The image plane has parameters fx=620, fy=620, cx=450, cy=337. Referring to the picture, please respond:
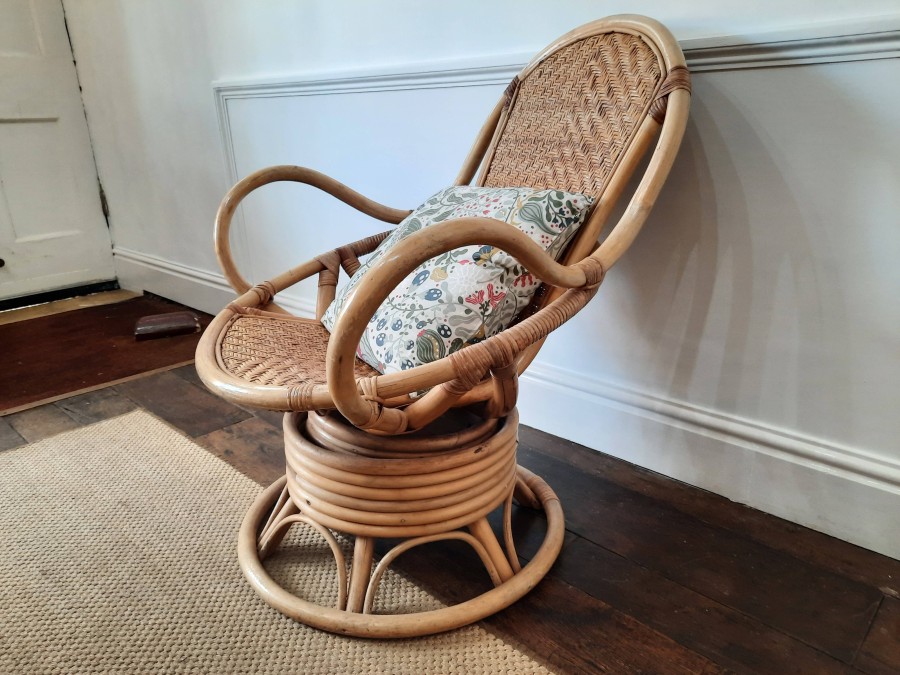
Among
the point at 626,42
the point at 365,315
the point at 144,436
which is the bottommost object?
the point at 144,436

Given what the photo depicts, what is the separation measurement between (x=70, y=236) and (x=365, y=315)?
7.72 feet

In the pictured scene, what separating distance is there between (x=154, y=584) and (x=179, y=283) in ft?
5.15

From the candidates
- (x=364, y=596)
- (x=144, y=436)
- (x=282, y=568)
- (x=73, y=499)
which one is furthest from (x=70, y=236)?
(x=364, y=596)

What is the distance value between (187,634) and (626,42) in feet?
3.58

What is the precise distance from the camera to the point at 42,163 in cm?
234

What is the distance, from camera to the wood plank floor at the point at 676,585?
0.81m

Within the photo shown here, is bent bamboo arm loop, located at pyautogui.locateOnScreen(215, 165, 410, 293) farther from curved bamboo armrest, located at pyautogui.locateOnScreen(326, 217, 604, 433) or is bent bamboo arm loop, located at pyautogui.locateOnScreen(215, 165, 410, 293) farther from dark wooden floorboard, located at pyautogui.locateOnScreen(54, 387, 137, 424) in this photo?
dark wooden floorboard, located at pyautogui.locateOnScreen(54, 387, 137, 424)

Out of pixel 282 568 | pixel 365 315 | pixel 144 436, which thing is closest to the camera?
pixel 365 315

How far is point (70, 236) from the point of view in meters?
2.46

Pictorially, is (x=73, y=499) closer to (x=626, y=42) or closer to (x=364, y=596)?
(x=364, y=596)

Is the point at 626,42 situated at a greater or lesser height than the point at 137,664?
greater

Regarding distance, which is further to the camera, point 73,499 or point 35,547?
point 73,499

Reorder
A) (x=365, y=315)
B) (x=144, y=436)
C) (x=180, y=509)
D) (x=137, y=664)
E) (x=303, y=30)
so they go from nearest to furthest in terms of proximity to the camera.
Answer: (x=365, y=315) < (x=137, y=664) < (x=180, y=509) < (x=144, y=436) < (x=303, y=30)

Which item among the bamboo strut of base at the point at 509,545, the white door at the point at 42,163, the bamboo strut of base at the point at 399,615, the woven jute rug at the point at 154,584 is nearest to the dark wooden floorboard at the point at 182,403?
the woven jute rug at the point at 154,584
